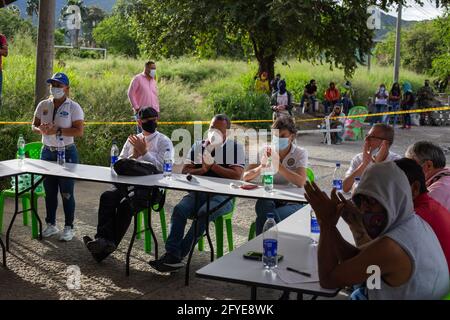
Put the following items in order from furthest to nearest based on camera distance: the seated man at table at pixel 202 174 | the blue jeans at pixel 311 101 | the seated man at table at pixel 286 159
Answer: the blue jeans at pixel 311 101 → the seated man at table at pixel 286 159 → the seated man at table at pixel 202 174

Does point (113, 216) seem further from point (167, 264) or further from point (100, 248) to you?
point (167, 264)

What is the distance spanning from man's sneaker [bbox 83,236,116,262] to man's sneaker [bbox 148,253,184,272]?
57cm

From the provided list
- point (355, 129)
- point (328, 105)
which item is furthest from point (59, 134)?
point (328, 105)

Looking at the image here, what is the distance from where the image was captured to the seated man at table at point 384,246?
3.07 meters

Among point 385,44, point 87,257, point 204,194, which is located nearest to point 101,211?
point 87,257

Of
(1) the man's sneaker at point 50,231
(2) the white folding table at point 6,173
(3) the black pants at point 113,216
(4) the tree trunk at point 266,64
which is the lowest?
(1) the man's sneaker at point 50,231

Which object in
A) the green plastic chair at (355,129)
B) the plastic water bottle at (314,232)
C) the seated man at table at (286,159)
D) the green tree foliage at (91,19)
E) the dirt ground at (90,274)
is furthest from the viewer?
the green tree foliage at (91,19)

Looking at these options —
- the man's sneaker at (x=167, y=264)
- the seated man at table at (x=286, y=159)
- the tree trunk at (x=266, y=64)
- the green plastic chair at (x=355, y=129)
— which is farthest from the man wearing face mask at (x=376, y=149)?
the tree trunk at (x=266, y=64)

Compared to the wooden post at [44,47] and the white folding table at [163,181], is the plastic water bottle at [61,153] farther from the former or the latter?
the wooden post at [44,47]

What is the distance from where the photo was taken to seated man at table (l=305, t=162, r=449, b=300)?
121 inches

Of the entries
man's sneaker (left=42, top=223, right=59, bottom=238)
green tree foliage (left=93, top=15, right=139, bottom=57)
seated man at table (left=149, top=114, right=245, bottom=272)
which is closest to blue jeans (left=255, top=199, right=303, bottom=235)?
seated man at table (left=149, top=114, right=245, bottom=272)

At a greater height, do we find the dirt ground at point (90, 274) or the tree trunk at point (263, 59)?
the tree trunk at point (263, 59)

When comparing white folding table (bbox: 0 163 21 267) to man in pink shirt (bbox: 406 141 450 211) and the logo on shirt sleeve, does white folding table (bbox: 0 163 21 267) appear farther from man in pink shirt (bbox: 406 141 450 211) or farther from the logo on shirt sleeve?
man in pink shirt (bbox: 406 141 450 211)

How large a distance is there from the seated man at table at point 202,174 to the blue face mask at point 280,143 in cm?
45
